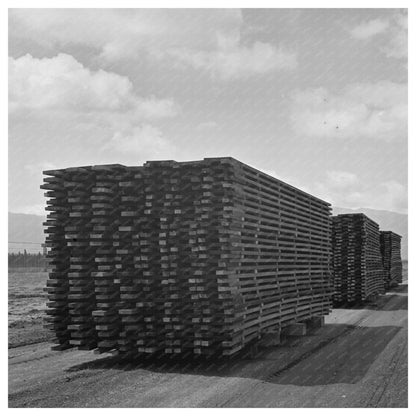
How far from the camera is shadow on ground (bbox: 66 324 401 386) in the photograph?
351 inches

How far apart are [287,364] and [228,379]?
1756 mm

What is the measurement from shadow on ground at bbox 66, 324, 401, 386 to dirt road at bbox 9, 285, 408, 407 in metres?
0.02

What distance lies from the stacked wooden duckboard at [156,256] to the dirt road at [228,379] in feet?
1.69

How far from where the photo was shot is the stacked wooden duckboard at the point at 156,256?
960 centimetres

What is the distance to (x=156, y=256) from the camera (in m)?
9.99

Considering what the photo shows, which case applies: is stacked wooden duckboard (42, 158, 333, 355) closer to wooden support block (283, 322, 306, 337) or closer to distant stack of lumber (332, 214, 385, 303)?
wooden support block (283, 322, 306, 337)

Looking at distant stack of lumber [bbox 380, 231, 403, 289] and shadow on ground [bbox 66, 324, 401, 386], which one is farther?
distant stack of lumber [bbox 380, 231, 403, 289]

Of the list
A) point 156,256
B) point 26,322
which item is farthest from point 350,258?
point 156,256

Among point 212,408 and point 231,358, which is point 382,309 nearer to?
point 231,358

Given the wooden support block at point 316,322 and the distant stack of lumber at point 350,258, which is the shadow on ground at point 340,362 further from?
the distant stack of lumber at point 350,258

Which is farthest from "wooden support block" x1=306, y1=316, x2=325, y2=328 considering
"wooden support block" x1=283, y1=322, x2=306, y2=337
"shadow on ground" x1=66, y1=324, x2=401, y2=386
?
"shadow on ground" x1=66, y1=324, x2=401, y2=386

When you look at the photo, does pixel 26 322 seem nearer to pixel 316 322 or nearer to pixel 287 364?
pixel 316 322

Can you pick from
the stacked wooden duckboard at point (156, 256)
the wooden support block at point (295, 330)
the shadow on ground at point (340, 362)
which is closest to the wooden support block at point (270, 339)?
the stacked wooden duckboard at point (156, 256)

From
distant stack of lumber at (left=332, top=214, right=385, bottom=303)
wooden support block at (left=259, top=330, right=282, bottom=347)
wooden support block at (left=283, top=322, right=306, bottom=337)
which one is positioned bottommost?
wooden support block at (left=283, top=322, right=306, bottom=337)
